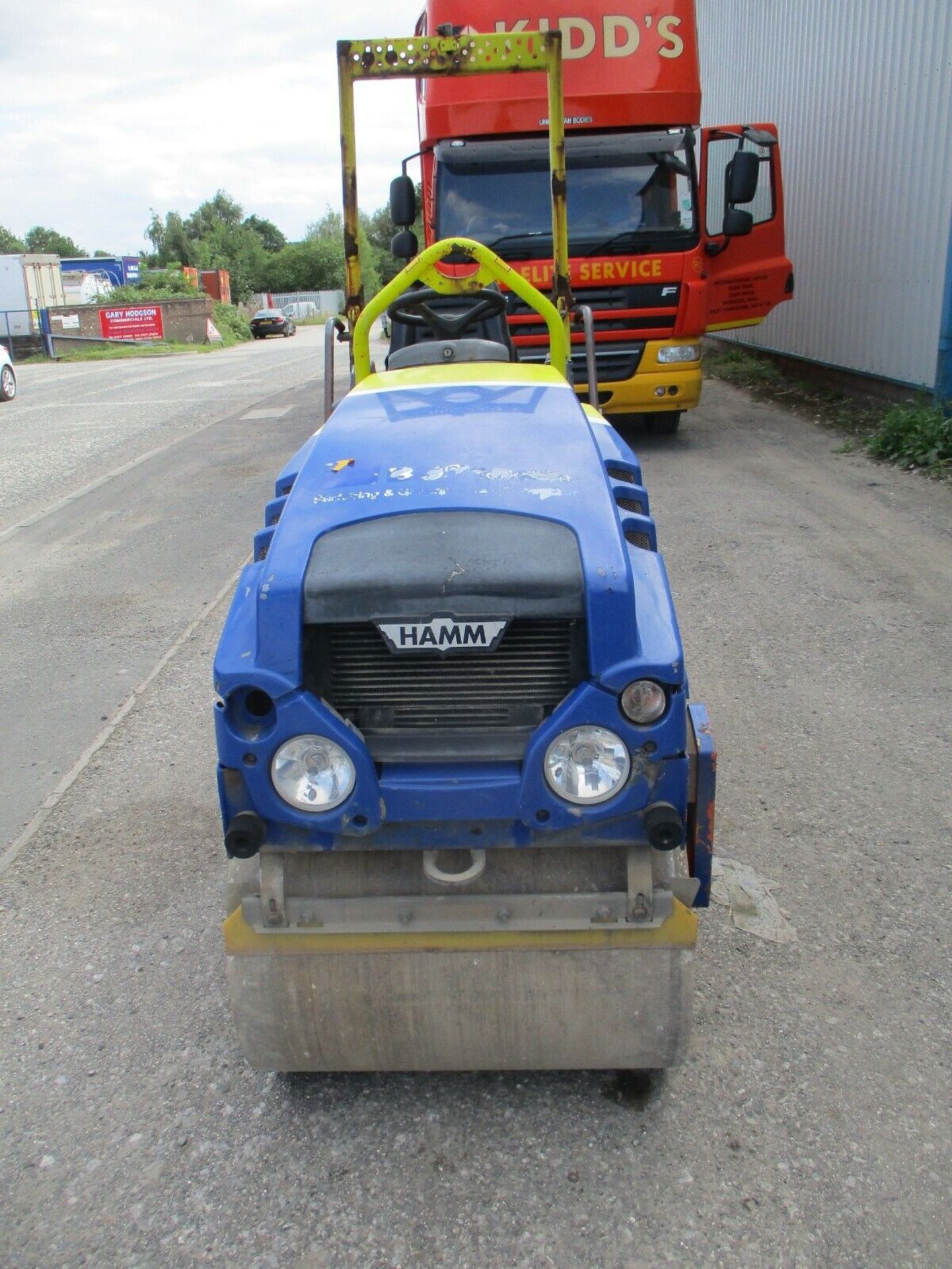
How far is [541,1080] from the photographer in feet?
9.18

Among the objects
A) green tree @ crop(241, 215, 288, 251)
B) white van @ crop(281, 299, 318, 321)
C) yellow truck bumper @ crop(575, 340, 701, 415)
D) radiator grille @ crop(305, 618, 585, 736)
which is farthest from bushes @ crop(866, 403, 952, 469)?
green tree @ crop(241, 215, 288, 251)

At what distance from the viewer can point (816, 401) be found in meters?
13.0

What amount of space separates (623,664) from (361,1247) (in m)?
1.37

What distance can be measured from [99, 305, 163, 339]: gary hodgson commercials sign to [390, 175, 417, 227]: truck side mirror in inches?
1502

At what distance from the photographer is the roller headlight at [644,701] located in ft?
7.77

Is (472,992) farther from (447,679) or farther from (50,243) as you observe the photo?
(50,243)

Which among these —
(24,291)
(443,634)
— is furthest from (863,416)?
(24,291)

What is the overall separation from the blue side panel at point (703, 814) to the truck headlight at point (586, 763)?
0.37 m

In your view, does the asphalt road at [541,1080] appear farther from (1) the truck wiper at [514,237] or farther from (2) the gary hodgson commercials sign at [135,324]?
(2) the gary hodgson commercials sign at [135,324]

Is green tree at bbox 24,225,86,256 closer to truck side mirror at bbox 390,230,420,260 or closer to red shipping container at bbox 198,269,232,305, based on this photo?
red shipping container at bbox 198,269,232,305

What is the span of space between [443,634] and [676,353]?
25.4 feet

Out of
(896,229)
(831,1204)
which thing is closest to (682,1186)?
(831,1204)

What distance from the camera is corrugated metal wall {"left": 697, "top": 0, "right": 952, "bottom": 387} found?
1047cm

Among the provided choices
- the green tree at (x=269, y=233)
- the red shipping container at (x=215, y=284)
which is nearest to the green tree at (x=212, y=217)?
the green tree at (x=269, y=233)
